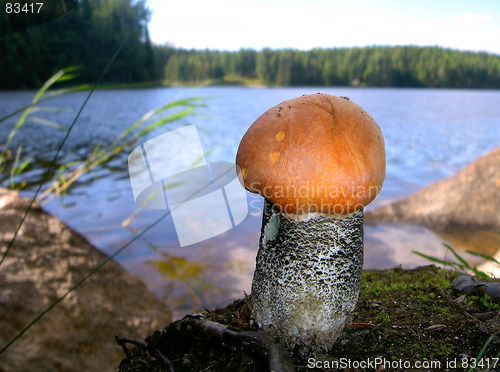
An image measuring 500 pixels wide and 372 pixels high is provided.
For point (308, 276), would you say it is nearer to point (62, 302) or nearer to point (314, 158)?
point (314, 158)

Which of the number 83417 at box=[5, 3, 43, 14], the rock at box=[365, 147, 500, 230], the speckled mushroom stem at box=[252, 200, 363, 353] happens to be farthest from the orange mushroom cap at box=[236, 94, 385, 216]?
the rock at box=[365, 147, 500, 230]

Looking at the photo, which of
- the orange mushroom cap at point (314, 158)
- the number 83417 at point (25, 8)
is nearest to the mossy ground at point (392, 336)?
the orange mushroom cap at point (314, 158)

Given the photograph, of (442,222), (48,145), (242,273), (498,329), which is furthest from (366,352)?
(48,145)

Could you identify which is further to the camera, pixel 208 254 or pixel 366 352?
pixel 208 254

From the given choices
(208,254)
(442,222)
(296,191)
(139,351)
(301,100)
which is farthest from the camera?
(442,222)

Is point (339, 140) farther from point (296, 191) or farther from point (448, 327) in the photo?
point (448, 327)
